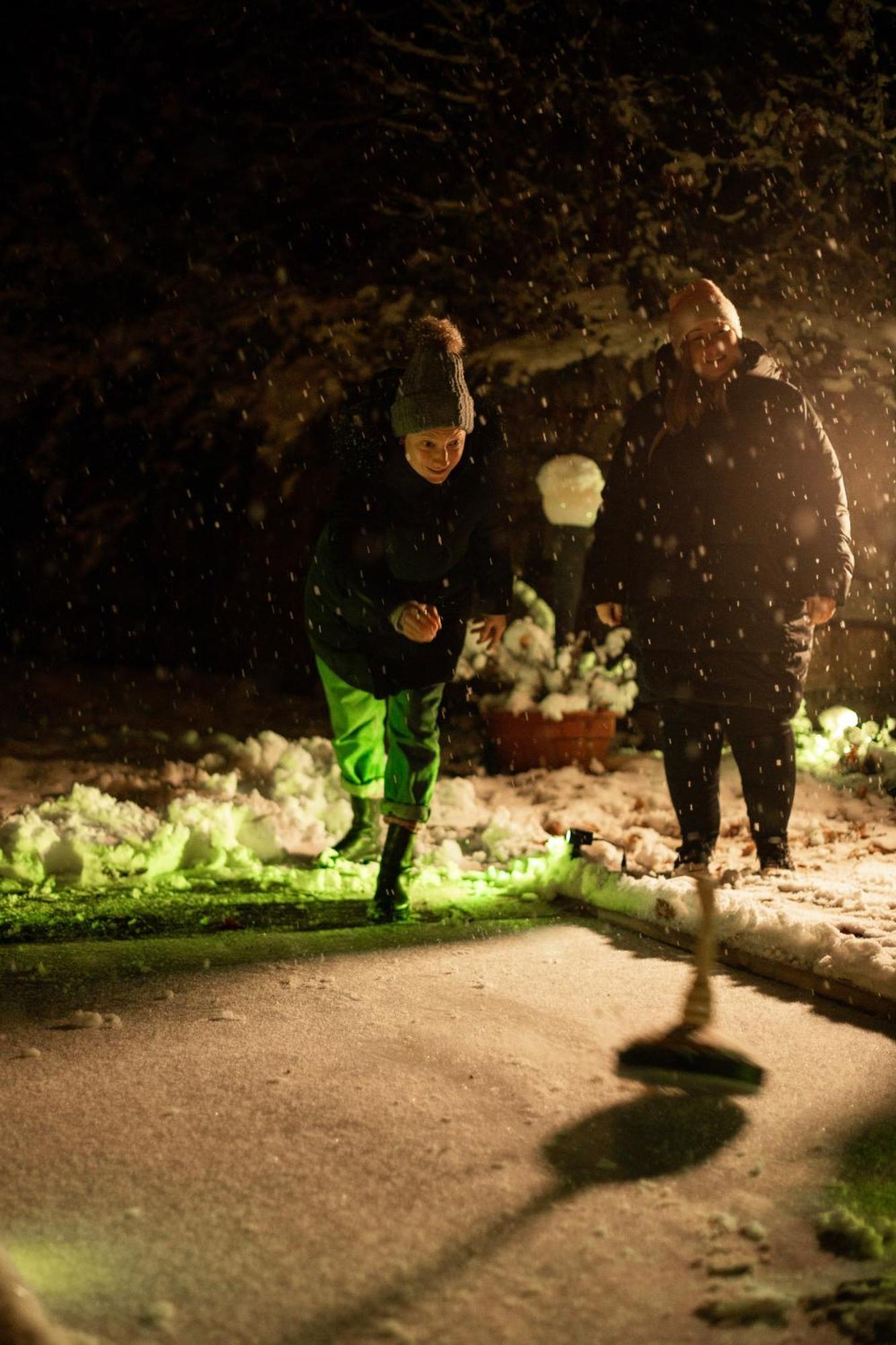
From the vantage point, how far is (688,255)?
732 cm

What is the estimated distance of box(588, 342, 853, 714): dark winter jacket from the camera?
13.8 feet

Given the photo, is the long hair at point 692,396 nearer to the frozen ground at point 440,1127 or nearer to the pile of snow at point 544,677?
the frozen ground at point 440,1127

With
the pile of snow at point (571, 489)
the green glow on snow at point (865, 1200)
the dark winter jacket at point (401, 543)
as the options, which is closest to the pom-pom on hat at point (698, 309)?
the dark winter jacket at point (401, 543)

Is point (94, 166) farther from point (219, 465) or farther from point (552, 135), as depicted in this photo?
point (219, 465)

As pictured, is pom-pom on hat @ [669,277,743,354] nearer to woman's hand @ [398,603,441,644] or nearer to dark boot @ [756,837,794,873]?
woman's hand @ [398,603,441,644]

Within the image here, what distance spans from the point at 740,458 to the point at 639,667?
873 mm

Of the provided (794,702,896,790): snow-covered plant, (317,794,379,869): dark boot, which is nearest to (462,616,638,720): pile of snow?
(794,702,896,790): snow-covered plant

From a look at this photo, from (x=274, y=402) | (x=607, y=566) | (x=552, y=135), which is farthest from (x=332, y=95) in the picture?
(x=607, y=566)

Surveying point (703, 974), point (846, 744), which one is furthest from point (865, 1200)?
point (846, 744)

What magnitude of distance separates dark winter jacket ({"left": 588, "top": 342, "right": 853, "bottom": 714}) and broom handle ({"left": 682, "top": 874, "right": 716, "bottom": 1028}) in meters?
1.81

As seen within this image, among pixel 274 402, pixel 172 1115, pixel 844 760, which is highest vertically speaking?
pixel 274 402

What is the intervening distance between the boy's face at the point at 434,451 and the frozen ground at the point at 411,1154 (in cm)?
167

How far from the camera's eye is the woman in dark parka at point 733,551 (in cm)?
422

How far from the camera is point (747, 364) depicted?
14.1 ft
